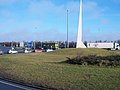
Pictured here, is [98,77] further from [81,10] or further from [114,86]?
[81,10]

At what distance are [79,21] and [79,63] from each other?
106 ft

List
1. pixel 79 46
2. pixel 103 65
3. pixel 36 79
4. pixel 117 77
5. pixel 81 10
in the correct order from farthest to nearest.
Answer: pixel 79 46, pixel 81 10, pixel 103 65, pixel 36 79, pixel 117 77

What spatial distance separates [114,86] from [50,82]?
3.48 metres

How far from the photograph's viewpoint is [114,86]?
36.3 feet

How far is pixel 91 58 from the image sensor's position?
20.9 meters

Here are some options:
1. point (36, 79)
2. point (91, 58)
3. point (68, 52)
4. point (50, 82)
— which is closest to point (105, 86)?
point (50, 82)

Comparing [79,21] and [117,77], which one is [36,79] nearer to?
[117,77]

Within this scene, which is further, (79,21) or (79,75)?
(79,21)

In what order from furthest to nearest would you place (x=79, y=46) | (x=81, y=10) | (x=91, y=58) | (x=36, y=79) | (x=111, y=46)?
1. (x=111, y=46)
2. (x=79, y=46)
3. (x=81, y=10)
4. (x=91, y=58)
5. (x=36, y=79)

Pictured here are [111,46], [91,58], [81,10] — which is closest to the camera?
[91,58]

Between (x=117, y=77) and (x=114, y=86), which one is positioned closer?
(x=114, y=86)

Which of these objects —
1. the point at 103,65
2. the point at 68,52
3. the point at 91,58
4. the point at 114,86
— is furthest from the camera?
the point at 68,52

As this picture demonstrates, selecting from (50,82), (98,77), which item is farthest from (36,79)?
(98,77)

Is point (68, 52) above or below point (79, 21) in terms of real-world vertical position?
below
